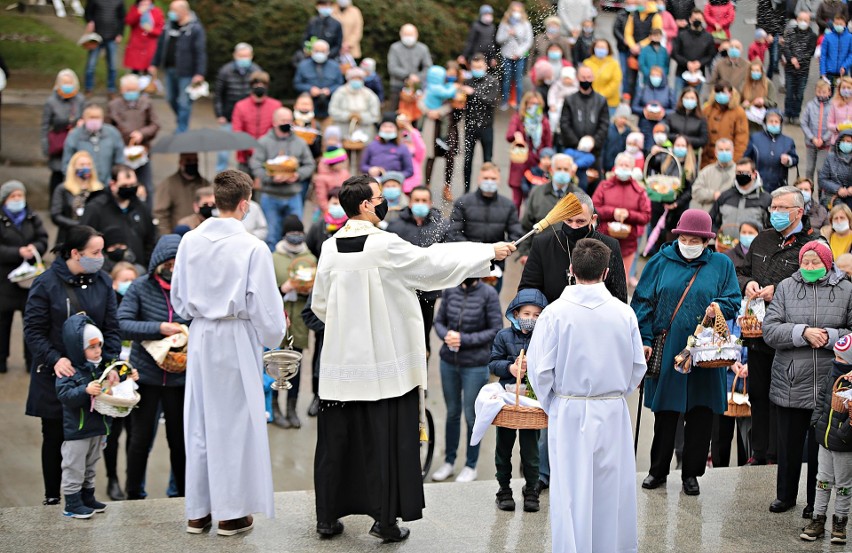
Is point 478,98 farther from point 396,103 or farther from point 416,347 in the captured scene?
point 416,347

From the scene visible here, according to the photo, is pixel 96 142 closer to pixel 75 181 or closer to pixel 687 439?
pixel 75 181

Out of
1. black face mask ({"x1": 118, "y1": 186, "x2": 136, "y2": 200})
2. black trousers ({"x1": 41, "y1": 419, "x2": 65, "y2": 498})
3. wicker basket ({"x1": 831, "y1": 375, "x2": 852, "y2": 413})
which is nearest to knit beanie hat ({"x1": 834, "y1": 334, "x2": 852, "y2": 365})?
wicker basket ({"x1": 831, "y1": 375, "x2": 852, "y2": 413})

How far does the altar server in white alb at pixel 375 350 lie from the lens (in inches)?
292

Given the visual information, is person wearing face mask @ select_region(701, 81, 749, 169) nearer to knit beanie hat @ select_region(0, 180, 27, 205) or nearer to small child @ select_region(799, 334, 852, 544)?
small child @ select_region(799, 334, 852, 544)

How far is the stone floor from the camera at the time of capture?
768 cm

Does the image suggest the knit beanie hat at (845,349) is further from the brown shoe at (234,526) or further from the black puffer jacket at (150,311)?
the black puffer jacket at (150,311)

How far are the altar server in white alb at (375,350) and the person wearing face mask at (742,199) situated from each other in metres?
6.36

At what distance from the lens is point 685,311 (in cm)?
865

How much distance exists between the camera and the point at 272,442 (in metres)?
12.0

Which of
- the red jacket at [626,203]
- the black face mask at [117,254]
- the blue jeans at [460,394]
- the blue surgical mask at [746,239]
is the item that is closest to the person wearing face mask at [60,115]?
the black face mask at [117,254]

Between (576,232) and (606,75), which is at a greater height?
(606,75)

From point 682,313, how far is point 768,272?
153 cm

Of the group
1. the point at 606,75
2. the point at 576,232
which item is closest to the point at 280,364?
the point at 576,232

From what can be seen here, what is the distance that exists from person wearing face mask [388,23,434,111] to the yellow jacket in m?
2.73
